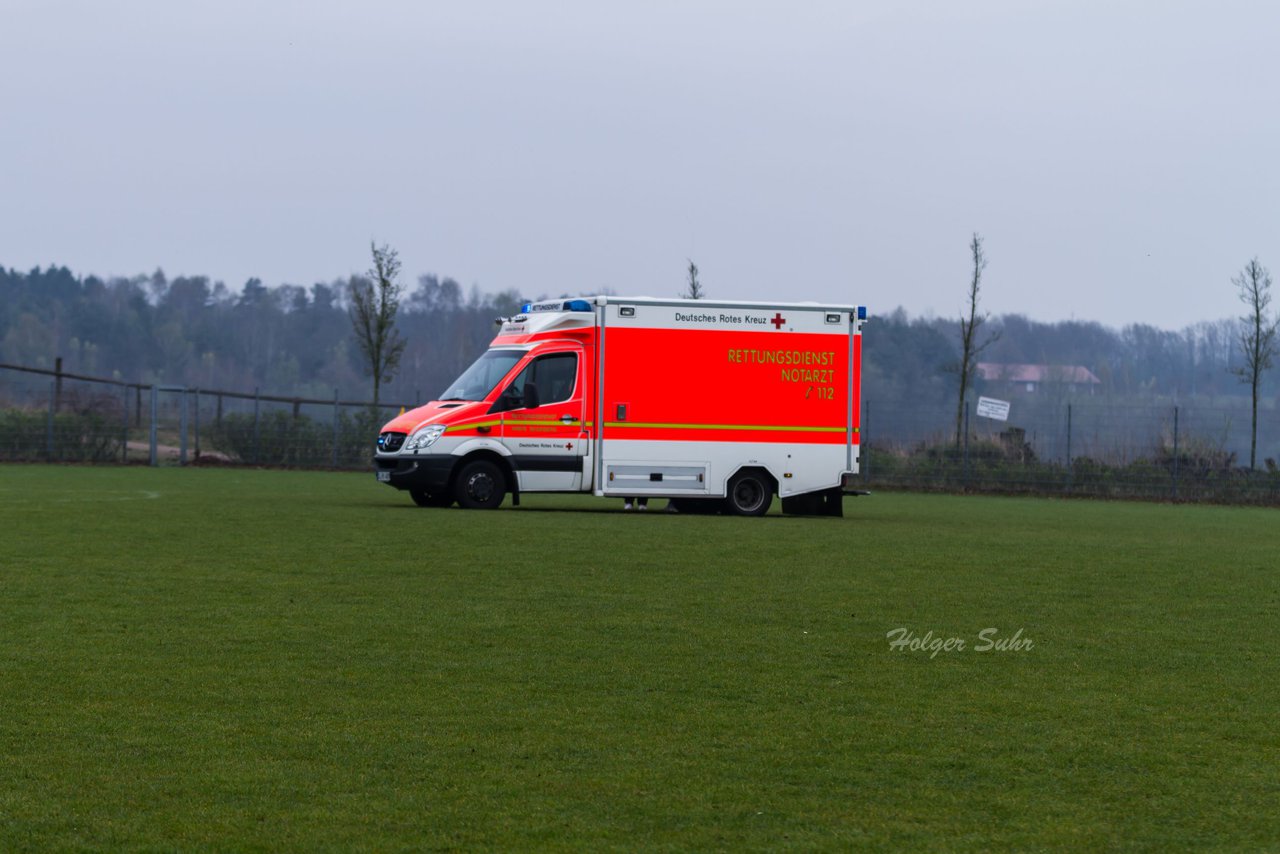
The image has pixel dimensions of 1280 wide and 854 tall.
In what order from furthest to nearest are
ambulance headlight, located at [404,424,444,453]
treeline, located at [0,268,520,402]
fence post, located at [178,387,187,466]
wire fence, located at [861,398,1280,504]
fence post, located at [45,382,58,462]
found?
treeline, located at [0,268,520,402] → fence post, located at [178,387,187,466] → fence post, located at [45,382,58,462] → wire fence, located at [861,398,1280,504] → ambulance headlight, located at [404,424,444,453]

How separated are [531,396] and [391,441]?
199cm

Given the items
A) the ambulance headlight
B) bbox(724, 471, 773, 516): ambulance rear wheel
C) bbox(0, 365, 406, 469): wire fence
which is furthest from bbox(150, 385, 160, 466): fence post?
bbox(724, 471, 773, 516): ambulance rear wheel

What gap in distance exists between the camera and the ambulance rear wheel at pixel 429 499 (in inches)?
884

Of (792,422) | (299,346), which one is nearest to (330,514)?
(792,422)

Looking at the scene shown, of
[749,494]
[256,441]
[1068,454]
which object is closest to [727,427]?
[749,494]

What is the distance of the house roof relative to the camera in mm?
98900

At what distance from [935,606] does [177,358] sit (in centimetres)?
11099

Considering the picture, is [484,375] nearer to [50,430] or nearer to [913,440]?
[913,440]

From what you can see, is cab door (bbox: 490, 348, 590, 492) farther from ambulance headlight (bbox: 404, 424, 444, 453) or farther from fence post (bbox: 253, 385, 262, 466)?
fence post (bbox: 253, 385, 262, 466)

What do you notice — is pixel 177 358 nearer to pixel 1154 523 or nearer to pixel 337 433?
pixel 337 433

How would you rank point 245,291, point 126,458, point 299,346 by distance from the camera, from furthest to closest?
point 245,291 → point 299,346 → point 126,458

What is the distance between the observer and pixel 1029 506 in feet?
92.1

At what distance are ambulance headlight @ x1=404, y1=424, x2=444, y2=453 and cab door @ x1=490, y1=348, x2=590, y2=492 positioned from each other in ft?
2.67

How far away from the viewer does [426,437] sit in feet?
69.9
